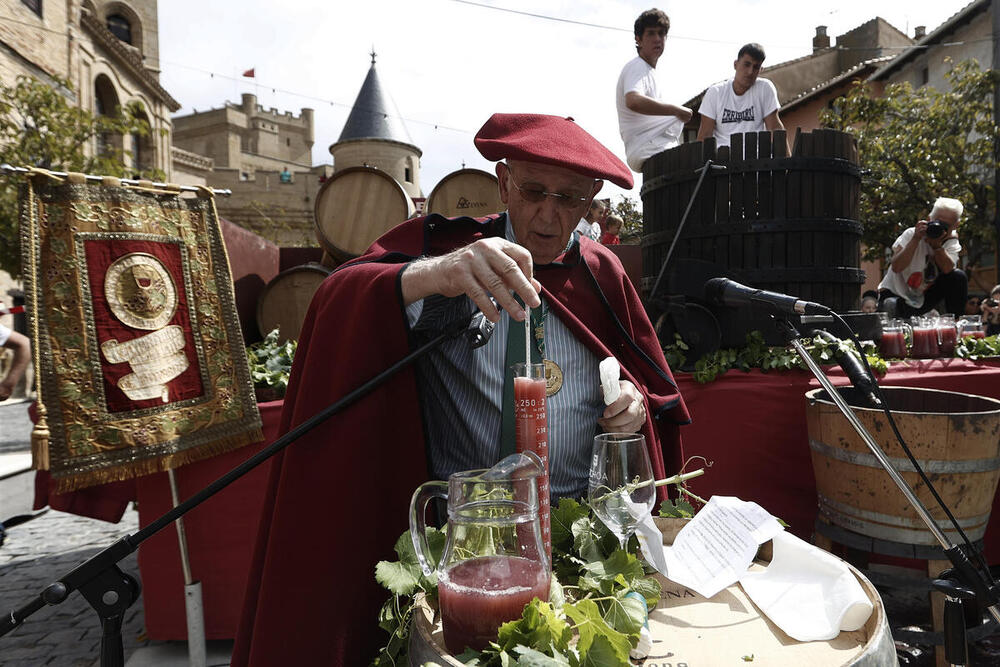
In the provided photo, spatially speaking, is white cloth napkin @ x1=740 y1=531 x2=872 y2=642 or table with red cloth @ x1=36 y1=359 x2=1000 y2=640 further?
table with red cloth @ x1=36 y1=359 x2=1000 y2=640

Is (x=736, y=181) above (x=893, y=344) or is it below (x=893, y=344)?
above

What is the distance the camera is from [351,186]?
470cm

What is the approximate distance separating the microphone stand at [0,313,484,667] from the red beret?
0.73 m

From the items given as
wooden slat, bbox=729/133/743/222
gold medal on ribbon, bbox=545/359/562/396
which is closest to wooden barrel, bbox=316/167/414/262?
wooden slat, bbox=729/133/743/222

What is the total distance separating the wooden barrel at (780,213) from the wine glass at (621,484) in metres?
2.71

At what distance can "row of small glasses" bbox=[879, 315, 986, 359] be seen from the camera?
3.80m

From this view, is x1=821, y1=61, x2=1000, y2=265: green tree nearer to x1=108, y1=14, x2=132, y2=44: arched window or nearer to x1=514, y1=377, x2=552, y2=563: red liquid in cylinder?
x1=514, y1=377, x2=552, y2=563: red liquid in cylinder

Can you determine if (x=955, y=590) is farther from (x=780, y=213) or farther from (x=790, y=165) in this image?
(x=790, y=165)

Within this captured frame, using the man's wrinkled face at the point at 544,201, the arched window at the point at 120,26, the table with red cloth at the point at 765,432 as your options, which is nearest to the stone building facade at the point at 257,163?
the arched window at the point at 120,26

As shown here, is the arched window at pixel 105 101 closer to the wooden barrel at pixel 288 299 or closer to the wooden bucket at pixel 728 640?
the wooden barrel at pixel 288 299

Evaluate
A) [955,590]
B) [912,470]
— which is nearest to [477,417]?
[955,590]

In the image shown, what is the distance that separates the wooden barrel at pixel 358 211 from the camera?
15.1 ft

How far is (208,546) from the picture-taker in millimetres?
3180

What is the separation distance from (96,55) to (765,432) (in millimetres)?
26586
